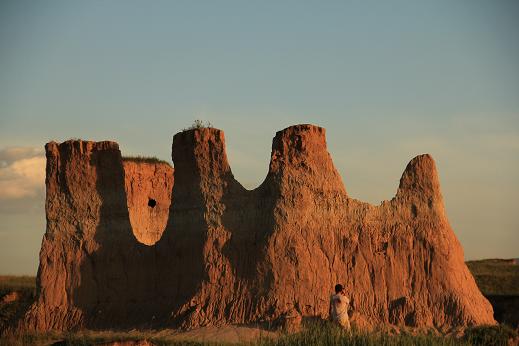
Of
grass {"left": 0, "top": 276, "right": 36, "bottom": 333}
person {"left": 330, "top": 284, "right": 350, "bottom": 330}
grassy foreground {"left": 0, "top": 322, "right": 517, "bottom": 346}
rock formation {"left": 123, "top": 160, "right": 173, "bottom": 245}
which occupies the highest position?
rock formation {"left": 123, "top": 160, "right": 173, "bottom": 245}

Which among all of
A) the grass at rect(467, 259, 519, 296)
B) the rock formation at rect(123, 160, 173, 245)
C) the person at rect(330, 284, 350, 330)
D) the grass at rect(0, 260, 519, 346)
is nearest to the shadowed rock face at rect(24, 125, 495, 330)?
the grass at rect(0, 260, 519, 346)

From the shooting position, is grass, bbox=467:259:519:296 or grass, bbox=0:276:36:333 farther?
grass, bbox=467:259:519:296

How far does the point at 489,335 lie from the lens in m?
25.1

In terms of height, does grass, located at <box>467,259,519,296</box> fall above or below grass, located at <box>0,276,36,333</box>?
above

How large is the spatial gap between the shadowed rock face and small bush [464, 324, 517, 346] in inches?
70.0

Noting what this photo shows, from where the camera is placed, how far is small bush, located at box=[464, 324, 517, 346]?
965 inches

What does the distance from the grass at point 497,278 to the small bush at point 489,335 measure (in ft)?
35.9

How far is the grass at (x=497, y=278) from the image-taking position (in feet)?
127

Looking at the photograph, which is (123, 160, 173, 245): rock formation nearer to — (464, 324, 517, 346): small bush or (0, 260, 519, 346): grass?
(0, 260, 519, 346): grass

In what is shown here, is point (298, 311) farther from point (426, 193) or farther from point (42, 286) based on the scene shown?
point (42, 286)

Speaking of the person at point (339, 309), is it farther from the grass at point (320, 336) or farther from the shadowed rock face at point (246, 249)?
the shadowed rock face at point (246, 249)

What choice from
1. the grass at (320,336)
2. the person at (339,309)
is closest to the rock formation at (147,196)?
the grass at (320,336)

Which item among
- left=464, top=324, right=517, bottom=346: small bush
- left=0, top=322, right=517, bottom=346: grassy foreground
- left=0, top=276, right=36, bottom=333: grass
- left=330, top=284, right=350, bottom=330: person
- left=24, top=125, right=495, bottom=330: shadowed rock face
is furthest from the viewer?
left=0, top=276, right=36, bottom=333: grass

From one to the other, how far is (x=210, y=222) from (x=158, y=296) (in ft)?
9.26
